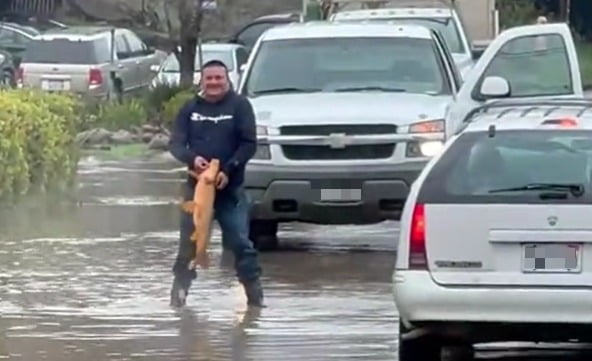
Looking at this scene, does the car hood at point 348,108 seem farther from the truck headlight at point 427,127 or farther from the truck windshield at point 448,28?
the truck windshield at point 448,28

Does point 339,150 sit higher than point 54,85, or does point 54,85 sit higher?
point 339,150

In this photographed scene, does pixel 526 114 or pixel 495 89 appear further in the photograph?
pixel 495 89

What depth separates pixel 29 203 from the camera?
18.5m

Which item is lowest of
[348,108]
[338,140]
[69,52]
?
[69,52]

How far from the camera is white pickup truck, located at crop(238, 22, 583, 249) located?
15.1 meters

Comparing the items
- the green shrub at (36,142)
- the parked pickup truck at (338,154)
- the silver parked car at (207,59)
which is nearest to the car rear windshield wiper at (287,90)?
the parked pickup truck at (338,154)

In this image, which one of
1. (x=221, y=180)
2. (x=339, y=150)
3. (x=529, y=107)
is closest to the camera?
(x=529, y=107)

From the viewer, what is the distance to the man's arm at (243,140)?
12.4 metres

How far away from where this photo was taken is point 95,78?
1300 inches

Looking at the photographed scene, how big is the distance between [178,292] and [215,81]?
140 cm

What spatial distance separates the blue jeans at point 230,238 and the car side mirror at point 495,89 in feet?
Answer: 13.3

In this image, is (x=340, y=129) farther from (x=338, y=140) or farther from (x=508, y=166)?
(x=508, y=166)

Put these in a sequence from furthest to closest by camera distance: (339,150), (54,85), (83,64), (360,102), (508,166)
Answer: (83,64) < (54,85) < (360,102) < (339,150) < (508,166)

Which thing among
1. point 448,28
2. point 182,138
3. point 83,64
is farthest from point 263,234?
point 83,64
